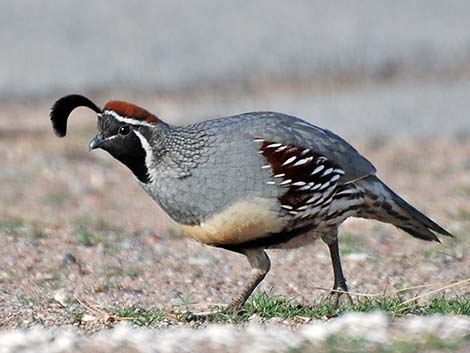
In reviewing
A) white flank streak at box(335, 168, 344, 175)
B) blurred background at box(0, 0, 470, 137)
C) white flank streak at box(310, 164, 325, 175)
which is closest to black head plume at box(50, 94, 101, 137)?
white flank streak at box(310, 164, 325, 175)

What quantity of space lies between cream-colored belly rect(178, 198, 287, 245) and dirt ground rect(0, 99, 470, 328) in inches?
22.9

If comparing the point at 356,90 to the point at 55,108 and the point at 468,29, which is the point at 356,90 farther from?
the point at 55,108

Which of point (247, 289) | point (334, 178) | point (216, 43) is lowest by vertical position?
point (247, 289)

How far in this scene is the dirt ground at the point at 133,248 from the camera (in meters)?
6.45

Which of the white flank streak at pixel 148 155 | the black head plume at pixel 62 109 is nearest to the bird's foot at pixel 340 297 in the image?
the white flank streak at pixel 148 155

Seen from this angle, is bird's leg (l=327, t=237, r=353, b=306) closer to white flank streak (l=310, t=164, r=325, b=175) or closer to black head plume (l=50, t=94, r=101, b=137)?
white flank streak (l=310, t=164, r=325, b=175)

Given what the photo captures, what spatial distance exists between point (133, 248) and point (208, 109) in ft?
16.6

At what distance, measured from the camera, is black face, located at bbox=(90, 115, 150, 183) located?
572cm

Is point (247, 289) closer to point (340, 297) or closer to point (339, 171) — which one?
point (340, 297)

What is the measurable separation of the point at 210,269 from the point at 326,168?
1.39 m

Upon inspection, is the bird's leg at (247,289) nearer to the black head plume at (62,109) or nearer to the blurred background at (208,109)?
the blurred background at (208,109)

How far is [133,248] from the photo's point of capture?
7.55m

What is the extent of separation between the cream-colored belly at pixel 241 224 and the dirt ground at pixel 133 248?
1.91 ft

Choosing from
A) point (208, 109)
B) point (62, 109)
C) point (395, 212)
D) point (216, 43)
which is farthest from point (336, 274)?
point (216, 43)
